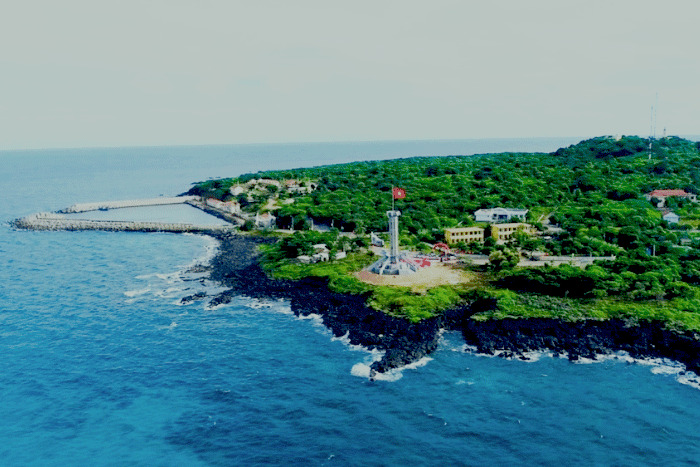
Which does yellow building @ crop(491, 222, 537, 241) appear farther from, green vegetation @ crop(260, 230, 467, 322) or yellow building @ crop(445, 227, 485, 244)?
green vegetation @ crop(260, 230, 467, 322)

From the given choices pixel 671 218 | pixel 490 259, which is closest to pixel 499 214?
pixel 671 218

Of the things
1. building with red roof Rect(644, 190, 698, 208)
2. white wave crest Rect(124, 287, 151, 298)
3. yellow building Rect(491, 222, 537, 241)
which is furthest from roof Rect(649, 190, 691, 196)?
white wave crest Rect(124, 287, 151, 298)

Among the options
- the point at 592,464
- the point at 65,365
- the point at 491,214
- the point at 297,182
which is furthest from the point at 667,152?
the point at 65,365

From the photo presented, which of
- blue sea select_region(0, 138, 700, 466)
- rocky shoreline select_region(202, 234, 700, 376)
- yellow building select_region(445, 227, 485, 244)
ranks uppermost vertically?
yellow building select_region(445, 227, 485, 244)

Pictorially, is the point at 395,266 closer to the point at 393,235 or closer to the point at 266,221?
the point at 393,235

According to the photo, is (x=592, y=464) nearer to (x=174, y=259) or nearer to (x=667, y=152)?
(x=174, y=259)

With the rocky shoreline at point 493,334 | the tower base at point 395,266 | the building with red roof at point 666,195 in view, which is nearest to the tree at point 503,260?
the tower base at point 395,266
